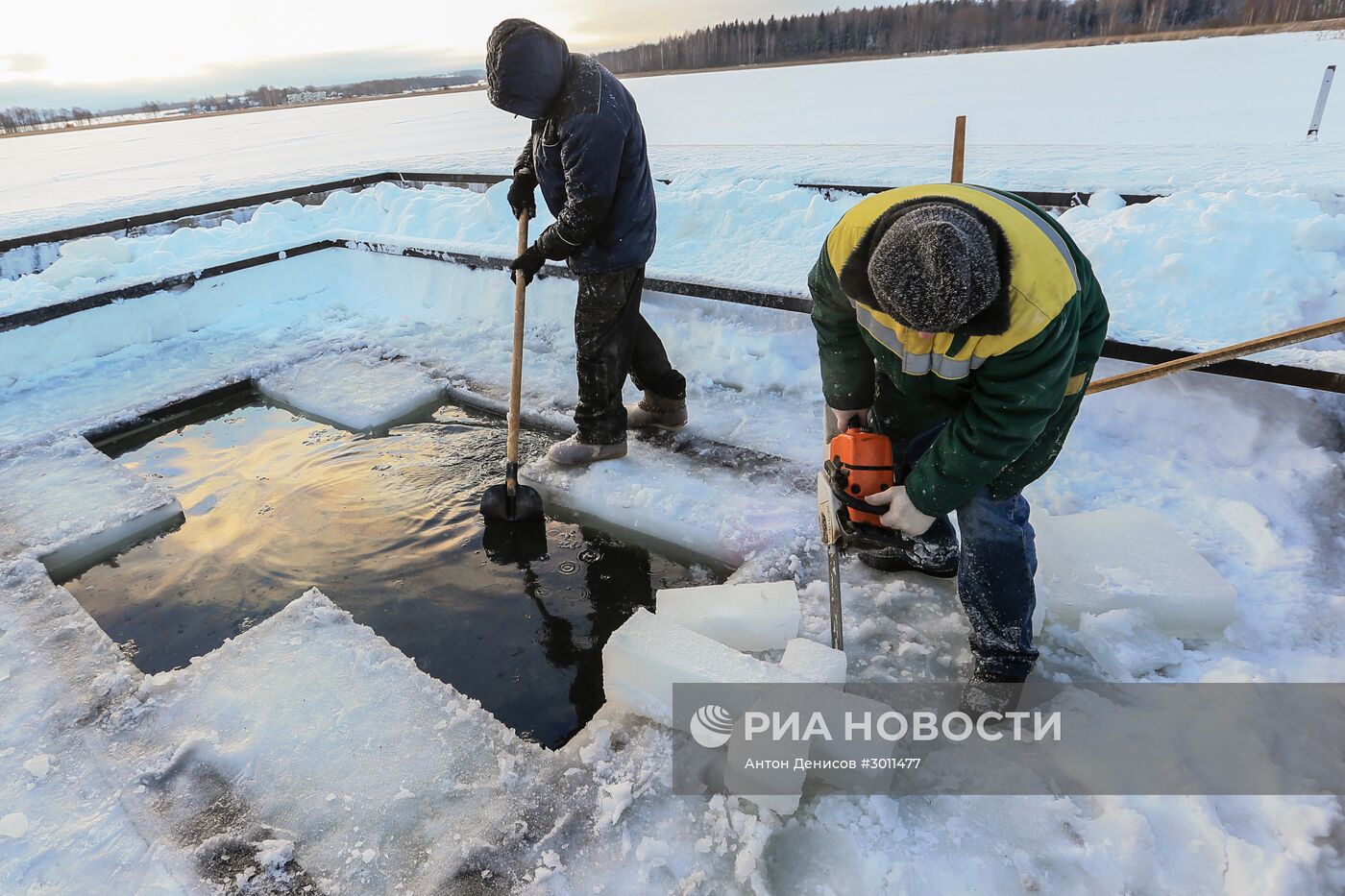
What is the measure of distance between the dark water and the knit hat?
1542 mm

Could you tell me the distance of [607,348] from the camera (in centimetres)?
332

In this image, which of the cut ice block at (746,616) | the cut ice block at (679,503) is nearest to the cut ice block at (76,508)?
the cut ice block at (679,503)

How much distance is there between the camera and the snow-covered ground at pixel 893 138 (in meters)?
7.34

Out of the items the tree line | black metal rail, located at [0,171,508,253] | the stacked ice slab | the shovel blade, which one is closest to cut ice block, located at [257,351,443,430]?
the shovel blade

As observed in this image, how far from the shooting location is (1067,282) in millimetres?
1487

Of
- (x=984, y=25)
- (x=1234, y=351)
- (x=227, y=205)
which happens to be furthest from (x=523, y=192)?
(x=984, y=25)

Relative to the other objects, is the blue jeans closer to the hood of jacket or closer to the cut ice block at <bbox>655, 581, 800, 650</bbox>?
the cut ice block at <bbox>655, 581, 800, 650</bbox>

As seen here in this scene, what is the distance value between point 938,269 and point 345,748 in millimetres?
2003

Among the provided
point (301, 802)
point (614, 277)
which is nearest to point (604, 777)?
point (301, 802)

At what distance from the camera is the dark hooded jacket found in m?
2.75

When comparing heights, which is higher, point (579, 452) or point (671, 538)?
point (579, 452)

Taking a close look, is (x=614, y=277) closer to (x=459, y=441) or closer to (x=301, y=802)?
(x=459, y=441)

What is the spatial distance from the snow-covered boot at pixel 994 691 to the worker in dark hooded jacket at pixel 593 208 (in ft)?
6.40

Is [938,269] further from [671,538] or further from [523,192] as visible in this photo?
[523,192]
